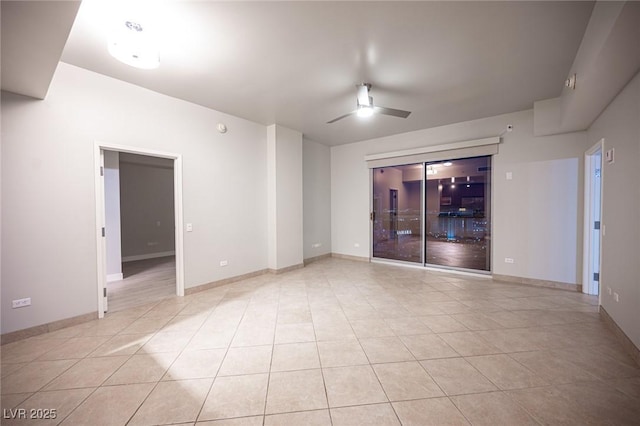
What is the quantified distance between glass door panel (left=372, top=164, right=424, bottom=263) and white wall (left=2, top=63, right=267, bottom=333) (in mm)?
3850

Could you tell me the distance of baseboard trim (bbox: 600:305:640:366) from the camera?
211 centimetres

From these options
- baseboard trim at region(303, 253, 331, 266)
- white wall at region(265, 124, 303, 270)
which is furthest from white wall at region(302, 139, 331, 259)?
white wall at region(265, 124, 303, 270)

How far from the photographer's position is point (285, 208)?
516 centimetres

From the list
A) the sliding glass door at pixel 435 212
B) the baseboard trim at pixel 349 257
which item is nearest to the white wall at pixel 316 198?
the baseboard trim at pixel 349 257

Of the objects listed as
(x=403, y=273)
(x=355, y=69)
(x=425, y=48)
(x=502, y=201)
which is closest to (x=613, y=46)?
(x=425, y=48)

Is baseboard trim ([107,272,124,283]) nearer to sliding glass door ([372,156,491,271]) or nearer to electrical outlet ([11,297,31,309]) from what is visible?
electrical outlet ([11,297,31,309])

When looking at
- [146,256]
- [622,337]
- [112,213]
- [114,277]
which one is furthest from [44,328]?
[622,337]

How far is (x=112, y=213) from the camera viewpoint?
4.63 m

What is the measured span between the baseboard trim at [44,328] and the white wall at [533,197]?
243 inches

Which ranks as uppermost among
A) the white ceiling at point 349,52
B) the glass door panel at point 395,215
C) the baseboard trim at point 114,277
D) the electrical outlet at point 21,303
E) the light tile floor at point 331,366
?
the white ceiling at point 349,52

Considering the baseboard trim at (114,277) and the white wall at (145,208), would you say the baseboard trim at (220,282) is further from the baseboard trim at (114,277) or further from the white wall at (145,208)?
the white wall at (145,208)

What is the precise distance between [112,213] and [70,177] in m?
2.14

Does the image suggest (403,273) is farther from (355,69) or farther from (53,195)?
(53,195)

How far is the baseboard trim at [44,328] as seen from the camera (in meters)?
2.45
